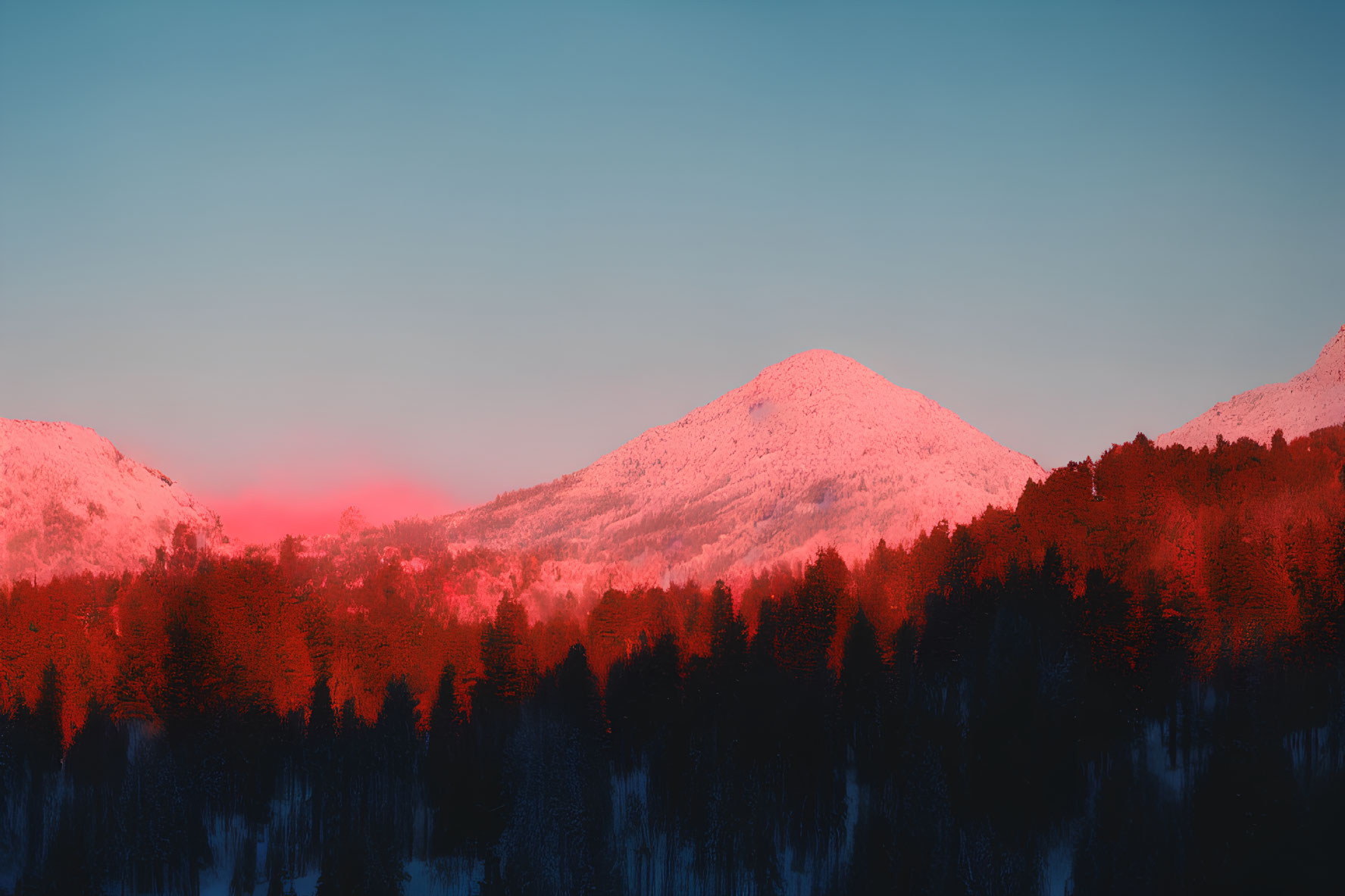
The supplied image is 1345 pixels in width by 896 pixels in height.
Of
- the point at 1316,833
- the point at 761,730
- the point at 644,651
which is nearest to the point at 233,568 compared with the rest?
the point at 644,651

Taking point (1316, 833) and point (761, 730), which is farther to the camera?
point (761, 730)

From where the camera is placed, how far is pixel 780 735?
81438 millimetres

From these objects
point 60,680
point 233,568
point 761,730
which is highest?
point 233,568

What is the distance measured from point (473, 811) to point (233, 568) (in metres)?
41.2

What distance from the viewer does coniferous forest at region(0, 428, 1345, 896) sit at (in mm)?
68875

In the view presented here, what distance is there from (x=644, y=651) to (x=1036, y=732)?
30088mm

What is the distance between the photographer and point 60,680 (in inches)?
3780

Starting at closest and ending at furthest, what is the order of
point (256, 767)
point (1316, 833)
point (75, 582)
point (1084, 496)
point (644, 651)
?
1. point (1316, 833)
2. point (256, 767)
3. point (644, 651)
4. point (1084, 496)
5. point (75, 582)

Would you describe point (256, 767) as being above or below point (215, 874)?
above

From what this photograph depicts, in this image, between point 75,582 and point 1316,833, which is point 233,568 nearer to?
point 75,582

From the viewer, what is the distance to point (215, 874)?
83.4 meters

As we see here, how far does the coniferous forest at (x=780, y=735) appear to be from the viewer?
226ft

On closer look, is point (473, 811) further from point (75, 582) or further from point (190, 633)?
point (75, 582)

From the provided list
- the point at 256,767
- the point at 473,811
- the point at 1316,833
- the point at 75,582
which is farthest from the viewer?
the point at 75,582
